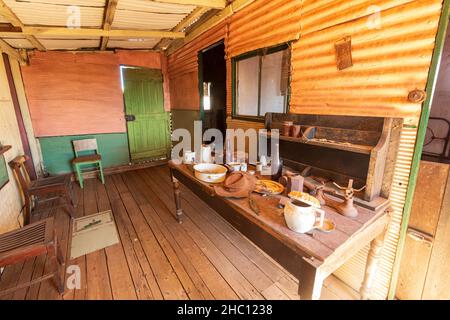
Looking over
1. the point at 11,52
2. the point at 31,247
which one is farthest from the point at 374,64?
the point at 11,52

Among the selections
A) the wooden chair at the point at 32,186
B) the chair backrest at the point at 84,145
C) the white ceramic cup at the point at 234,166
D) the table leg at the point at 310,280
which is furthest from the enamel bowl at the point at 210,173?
the chair backrest at the point at 84,145

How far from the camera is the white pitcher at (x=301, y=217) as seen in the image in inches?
48.2

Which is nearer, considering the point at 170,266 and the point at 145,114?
the point at 170,266

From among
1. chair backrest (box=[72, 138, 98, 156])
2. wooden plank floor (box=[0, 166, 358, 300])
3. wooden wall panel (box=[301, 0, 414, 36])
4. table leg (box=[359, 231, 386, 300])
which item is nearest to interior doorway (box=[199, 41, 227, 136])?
chair backrest (box=[72, 138, 98, 156])

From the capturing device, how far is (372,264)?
1.67 meters

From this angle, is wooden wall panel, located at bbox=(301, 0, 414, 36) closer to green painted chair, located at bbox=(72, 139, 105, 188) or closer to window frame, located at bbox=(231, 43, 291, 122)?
window frame, located at bbox=(231, 43, 291, 122)

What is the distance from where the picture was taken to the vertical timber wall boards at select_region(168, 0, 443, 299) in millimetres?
1376

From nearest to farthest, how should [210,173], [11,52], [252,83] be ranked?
[210,173], [252,83], [11,52]

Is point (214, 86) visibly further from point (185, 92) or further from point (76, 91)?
point (76, 91)

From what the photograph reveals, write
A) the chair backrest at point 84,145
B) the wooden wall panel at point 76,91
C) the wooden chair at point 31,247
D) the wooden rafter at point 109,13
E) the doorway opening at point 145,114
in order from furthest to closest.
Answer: the doorway opening at point 145,114
the chair backrest at point 84,145
the wooden wall panel at point 76,91
the wooden rafter at point 109,13
the wooden chair at point 31,247

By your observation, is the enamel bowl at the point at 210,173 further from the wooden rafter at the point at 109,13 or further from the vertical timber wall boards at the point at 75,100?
the vertical timber wall boards at the point at 75,100

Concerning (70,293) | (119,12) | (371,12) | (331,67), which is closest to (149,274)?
(70,293)

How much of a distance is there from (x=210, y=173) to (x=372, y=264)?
150cm

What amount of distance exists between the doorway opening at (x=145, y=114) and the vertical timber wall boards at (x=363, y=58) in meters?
3.96
